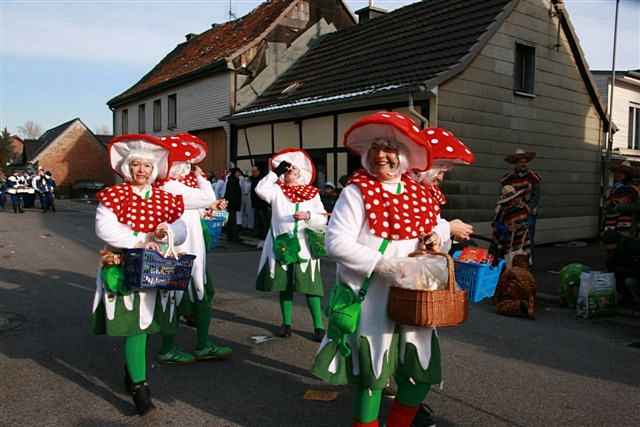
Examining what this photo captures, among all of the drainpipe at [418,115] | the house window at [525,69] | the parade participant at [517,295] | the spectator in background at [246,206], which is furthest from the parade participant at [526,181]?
the spectator in background at [246,206]

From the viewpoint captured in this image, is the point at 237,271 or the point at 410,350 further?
the point at 237,271

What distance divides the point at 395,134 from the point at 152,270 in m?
1.81

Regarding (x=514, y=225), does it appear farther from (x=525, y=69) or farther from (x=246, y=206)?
(x=246, y=206)

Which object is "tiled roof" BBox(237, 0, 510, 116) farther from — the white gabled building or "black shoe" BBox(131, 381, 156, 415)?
"black shoe" BBox(131, 381, 156, 415)

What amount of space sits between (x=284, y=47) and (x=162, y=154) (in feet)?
53.6

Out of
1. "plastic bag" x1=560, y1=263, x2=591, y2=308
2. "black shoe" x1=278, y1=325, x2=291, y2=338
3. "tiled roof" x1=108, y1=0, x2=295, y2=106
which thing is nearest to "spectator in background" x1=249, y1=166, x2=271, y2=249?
"tiled roof" x1=108, y1=0, x2=295, y2=106

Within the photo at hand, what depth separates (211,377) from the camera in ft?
15.6

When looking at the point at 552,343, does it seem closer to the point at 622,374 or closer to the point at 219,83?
the point at 622,374

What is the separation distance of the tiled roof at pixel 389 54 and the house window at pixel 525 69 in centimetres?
158

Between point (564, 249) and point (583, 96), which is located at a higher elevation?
point (583, 96)

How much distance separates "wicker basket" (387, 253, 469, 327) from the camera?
8.95 ft

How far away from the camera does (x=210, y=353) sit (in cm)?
516

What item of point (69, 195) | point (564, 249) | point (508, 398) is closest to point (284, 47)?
point (564, 249)

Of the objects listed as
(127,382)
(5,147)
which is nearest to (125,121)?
(127,382)
